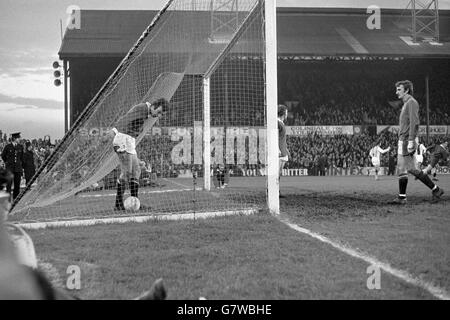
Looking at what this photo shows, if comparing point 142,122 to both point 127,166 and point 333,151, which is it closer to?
point 127,166

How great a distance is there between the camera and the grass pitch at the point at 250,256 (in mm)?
3209

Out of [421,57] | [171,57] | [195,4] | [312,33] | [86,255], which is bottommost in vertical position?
[86,255]

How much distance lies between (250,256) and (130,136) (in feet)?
14.2

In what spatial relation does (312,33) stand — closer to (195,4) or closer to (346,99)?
(346,99)

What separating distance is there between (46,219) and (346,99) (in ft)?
96.2

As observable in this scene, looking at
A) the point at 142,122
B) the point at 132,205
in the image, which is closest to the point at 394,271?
the point at 132,205

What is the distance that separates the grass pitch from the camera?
10.5ft

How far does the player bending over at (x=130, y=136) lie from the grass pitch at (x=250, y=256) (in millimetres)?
1816

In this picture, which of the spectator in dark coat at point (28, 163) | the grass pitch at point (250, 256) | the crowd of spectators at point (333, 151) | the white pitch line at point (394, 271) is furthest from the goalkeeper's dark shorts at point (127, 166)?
the crowd of spectators at point (333, 151)

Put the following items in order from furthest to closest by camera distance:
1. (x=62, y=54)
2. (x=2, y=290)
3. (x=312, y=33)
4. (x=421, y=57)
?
(x=312, y=33)
(x=421, y=57)
(x=62, y=54)
(x=2, y=290)

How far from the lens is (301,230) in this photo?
18.3 ft

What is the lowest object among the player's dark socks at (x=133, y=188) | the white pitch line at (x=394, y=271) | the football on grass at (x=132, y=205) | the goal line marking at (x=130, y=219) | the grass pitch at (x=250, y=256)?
the white pitch line at (x=394, y=271)

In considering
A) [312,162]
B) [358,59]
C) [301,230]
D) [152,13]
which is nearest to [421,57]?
[358,59]

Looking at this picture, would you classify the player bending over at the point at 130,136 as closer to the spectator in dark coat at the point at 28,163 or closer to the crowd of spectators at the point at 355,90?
the spectator in dark coat at the point at 28,163
